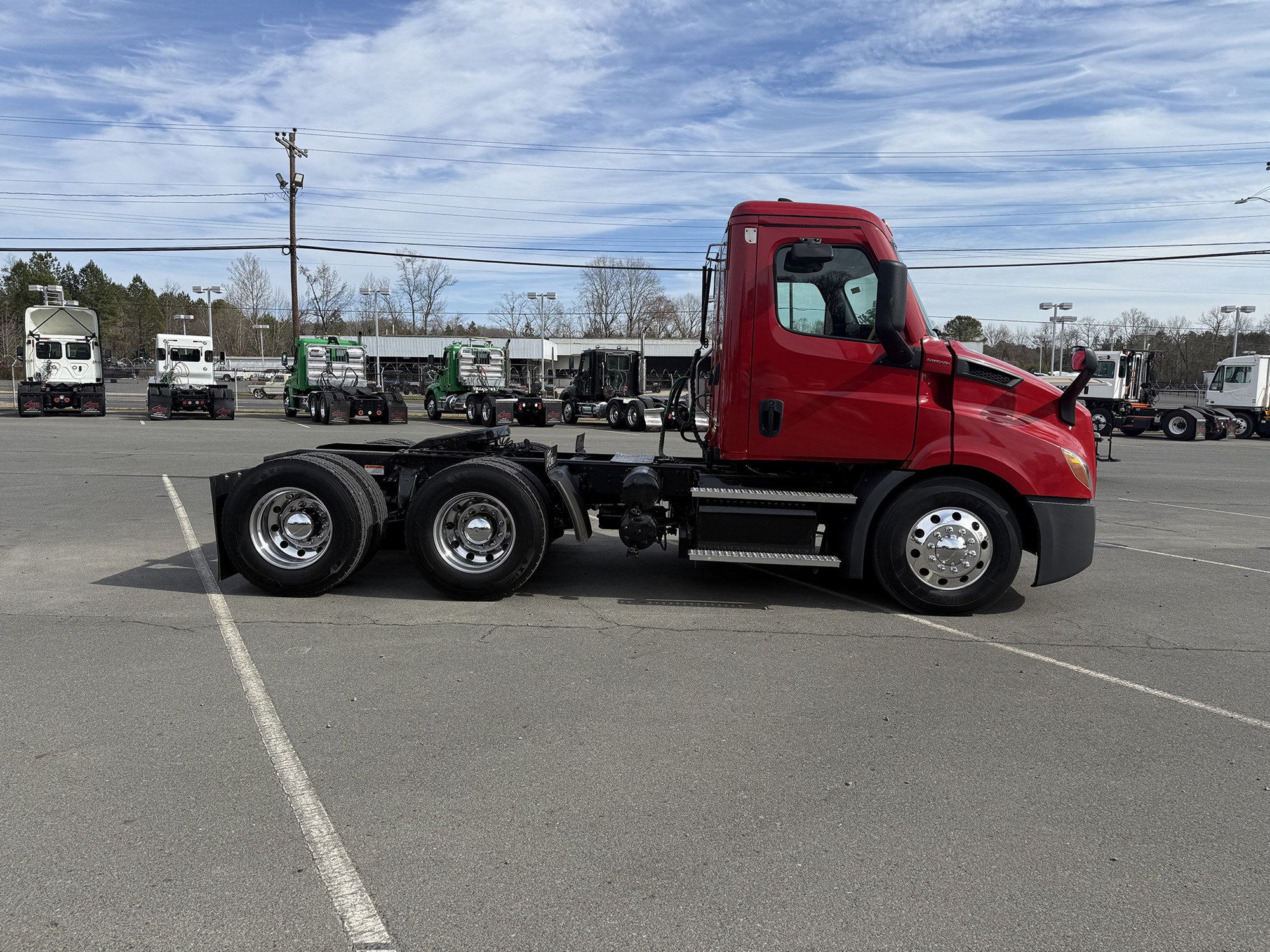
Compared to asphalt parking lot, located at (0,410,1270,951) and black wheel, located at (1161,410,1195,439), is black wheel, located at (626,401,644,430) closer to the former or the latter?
black wheel, located at (1161,410,1195,439)

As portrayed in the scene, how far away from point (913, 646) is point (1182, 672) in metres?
1.56

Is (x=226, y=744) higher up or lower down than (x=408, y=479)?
lower down

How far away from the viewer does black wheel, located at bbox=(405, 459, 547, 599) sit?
6539 millimetres

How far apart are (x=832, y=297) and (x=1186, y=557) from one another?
17.7 ft

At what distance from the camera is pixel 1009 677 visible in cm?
526

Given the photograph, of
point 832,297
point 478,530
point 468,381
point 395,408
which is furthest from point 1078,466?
point 468,381

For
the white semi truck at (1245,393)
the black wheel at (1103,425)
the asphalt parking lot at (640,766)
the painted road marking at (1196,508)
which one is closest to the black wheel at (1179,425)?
the white semi truck at (1245,393)

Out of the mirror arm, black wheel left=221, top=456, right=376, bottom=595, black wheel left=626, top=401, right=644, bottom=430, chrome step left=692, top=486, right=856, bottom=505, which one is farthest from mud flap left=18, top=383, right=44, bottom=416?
the mirror arm

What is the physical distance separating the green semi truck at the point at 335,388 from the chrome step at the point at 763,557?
24928mm

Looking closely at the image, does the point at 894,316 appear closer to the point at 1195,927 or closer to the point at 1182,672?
the point at 1182,672

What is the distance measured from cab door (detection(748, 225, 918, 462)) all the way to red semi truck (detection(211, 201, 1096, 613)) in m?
0.01

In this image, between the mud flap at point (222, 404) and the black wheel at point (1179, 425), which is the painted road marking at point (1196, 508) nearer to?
the black wheel at point (1179, 425)

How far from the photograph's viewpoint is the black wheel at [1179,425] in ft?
99.1

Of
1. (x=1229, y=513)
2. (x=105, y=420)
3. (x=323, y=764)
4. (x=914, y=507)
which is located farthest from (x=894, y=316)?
(x=105, y=420)
